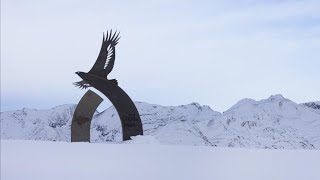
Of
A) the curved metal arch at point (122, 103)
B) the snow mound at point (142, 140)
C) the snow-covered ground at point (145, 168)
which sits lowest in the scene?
the snow mound at point (142, 140)

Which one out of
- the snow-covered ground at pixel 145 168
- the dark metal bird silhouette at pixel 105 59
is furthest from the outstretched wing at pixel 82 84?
the snow-covered ground at pixel 145 168

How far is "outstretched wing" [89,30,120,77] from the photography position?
1959 centimetres

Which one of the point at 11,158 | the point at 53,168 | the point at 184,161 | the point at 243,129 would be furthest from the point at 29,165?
the point at 243,129

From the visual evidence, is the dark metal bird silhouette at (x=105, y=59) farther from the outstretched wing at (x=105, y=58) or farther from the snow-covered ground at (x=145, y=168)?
the snow-covered ground at (x=145, y=168)

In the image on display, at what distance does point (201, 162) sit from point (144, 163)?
103 centimetres

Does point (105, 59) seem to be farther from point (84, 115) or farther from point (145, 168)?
point (145, 168)

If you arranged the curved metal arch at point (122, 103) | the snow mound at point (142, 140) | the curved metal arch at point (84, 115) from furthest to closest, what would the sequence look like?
the curved metal arch at point (84, 115) → the curved metal arch at point (122, 103) → the snow mound at point (142, 140)

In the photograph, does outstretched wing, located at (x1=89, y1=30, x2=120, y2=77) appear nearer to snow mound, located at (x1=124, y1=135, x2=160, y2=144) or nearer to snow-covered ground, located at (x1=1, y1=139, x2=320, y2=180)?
snow mound, located at (x1=124, y1=135, x2=160, y2=144)

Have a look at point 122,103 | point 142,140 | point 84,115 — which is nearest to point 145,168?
point 142,140

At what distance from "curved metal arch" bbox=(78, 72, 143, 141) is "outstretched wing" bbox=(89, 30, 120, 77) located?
0.25m

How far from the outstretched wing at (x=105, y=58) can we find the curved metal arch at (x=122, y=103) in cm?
25

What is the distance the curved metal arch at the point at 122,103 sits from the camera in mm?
19562

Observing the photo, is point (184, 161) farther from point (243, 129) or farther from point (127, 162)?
point (243, 129)


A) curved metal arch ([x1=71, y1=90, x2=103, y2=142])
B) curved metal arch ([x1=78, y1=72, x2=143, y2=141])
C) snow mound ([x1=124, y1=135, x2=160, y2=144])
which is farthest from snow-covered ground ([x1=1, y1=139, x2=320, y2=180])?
curved metal arch ([x1=71, y1=90, x2=103, y2=142])
